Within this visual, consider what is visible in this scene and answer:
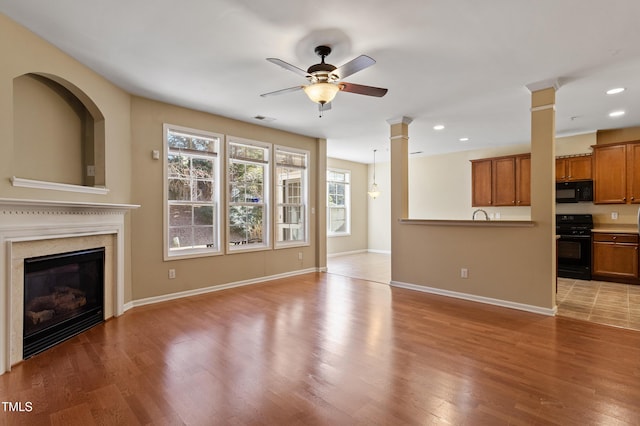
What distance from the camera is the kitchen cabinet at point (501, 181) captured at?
659 centimetres

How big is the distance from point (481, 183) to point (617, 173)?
2293 millimetres

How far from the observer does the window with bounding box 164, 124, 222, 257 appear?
449 centimetres

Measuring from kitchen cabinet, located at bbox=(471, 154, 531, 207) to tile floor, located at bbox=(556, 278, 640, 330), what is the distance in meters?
1.99

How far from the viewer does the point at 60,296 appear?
10.2 feet

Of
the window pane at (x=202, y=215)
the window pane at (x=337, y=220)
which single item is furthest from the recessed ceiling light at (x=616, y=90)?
the window pane at (x=337, y=220)

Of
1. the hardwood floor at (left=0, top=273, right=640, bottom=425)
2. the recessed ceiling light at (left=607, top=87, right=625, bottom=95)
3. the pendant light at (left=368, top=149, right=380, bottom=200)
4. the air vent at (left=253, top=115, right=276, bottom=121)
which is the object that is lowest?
the hardwood floor at (left=0, top=273, right=640, bottom=425)

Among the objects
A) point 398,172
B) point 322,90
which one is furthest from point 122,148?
point 398,172

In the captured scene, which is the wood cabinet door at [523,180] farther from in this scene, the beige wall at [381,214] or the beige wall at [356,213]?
the beige wall at [356,213]

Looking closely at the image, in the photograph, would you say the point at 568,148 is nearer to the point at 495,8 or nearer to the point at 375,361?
the point at 495,8

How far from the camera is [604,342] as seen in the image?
292cm

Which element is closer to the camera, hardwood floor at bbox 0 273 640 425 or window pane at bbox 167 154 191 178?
hardwood floor at bbox 0 273 640 425

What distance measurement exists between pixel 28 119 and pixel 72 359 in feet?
7.28

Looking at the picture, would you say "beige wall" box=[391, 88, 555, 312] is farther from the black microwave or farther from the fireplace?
the fireplace

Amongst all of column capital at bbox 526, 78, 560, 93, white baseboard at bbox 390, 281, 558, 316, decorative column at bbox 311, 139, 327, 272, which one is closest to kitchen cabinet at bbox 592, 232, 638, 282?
white baseboard at bbox 390, 281, 558, 316
